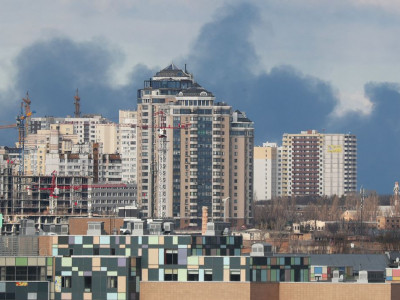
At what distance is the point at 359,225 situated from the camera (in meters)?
192

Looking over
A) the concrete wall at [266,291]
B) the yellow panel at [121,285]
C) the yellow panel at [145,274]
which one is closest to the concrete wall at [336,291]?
the concrete wall at [266,291]

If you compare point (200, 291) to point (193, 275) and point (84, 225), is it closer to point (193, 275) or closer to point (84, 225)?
point (193, 275)

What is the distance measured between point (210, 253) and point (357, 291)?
69.0 ft

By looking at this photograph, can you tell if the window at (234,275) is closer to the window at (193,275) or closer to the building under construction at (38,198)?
the window at (193,275)

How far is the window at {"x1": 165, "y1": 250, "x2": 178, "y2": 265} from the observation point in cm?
7376

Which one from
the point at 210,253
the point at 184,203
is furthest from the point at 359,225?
the point at 210,253

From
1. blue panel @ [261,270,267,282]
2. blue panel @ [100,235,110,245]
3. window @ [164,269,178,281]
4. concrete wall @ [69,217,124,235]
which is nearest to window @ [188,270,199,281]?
window @ [164,269,178,281]

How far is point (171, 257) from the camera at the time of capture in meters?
74.3

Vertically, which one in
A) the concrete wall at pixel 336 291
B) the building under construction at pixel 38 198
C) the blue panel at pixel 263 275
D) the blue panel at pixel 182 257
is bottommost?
the concrete wall at pixel 336 291

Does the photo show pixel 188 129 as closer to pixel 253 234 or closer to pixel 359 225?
pixel 359 225

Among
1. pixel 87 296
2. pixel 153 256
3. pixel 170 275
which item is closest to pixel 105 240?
pixel 153 256

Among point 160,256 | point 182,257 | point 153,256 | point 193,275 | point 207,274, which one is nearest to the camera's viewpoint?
point 207,274

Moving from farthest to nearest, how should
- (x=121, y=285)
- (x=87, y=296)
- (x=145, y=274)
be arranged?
(x=145, y=274), (x=87, y=296), (x=121, y=285)

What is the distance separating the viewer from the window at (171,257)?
242 ft
